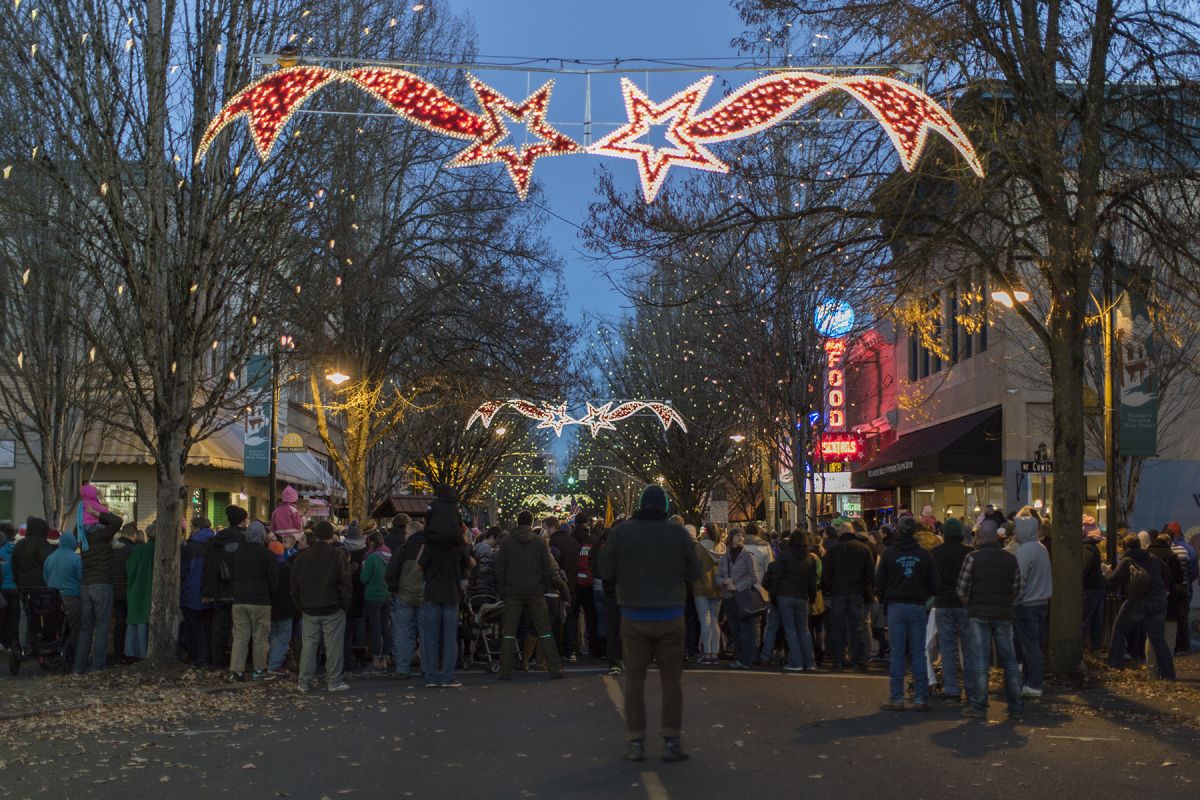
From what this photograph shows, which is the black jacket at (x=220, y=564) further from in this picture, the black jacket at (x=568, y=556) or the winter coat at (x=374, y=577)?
the black jacket at (x=568, y=556)

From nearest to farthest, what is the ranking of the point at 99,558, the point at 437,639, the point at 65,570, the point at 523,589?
the point at 437,639, the point at 523,589, the point at 99,558, the point at 65,570

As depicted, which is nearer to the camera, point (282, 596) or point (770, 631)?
point (282, 596)

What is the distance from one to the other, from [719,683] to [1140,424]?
838 centimetres

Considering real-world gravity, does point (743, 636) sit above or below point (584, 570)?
below

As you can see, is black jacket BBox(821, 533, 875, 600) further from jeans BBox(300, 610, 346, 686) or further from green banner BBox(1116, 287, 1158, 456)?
jeans BBox(300, 610, 346, 686)

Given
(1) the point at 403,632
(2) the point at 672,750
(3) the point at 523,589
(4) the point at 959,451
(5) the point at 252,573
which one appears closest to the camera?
(2) the point at 672,750

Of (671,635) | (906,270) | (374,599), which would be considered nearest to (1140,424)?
(906,270)

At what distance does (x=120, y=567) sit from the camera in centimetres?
1747

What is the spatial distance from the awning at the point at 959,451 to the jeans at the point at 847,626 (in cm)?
1495

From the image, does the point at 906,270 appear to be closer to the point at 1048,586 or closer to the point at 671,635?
the point at 1048,586

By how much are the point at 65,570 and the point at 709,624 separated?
25.9 feet

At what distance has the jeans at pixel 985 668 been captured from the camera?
12.6m

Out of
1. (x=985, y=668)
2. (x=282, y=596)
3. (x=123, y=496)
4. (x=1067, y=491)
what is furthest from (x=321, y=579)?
(x=123, y=496)

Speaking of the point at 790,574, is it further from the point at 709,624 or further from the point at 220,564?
the point at 220,564
